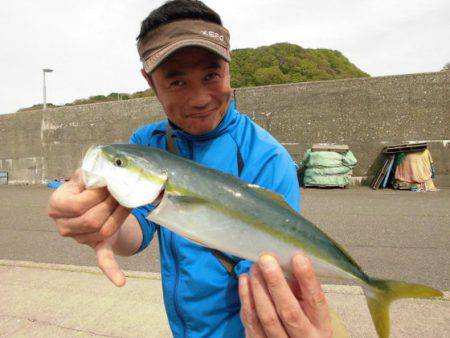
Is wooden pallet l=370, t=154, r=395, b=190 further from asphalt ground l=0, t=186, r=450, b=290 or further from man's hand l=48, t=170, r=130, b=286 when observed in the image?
man's hand l=48, t=170, r=130, b=286

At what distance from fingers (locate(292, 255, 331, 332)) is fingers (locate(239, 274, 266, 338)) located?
0.76 feet

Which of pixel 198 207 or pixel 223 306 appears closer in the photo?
pixel 198 207

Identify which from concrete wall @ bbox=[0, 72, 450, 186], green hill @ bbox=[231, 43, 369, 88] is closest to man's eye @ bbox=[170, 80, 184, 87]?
concrete wall @ bbox=[0, 72, 450, 186]

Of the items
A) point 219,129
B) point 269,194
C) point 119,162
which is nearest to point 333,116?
point 219,129

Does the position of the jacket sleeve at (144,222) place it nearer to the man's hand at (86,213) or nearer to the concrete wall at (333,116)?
the man's hand at (86,213)

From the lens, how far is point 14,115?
16.0m

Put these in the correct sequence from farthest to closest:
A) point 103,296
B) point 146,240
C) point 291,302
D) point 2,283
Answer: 1. point 2,283
2. point 103,296
3. point 146,240
4. point 291,302

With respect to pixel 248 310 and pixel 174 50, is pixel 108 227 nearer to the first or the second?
pixel 248 310

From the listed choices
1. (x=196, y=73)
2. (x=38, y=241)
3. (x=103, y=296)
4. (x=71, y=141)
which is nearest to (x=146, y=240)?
(x=196, y=73)

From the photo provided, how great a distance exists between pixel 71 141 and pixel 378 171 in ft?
38.2

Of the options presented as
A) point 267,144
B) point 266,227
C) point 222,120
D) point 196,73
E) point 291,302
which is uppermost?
point 196,73

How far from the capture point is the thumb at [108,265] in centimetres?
156

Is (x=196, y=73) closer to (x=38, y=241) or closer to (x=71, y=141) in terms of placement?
(x=38, y=241)

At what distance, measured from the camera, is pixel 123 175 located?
1581 millimetres
